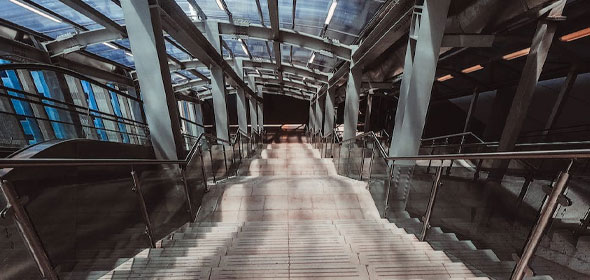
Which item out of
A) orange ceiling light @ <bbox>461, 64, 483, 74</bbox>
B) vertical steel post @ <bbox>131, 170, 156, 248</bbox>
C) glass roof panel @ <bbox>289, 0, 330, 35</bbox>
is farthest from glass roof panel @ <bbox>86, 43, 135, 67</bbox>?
orange ceiling light @ <bbox>461, 64, 483, 74</bbox>

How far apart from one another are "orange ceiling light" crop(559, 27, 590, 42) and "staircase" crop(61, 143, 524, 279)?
6.52 meters

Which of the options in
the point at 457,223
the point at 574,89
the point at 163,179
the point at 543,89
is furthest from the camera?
the point at 543,89

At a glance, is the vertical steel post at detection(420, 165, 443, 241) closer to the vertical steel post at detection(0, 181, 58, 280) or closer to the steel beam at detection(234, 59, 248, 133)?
the vertical steel post at detection(0, 181, 58, 280)

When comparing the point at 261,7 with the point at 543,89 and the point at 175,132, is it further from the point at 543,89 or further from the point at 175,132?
the point at 543,89

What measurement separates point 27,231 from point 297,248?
6.36ft

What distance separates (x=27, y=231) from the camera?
132 cm

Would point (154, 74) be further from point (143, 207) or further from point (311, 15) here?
point (311, 15)

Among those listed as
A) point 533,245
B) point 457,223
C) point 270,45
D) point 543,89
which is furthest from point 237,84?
point 543,89

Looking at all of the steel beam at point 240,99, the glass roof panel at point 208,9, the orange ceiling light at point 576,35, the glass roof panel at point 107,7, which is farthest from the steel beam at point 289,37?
the orange ceiling light at point 576,35

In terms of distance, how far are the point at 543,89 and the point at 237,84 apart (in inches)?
486

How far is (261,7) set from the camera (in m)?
6.51

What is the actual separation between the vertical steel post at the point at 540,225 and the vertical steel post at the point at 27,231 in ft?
9.37

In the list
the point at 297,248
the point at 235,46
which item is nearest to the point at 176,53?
the point at 235,46

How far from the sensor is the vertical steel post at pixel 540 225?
1.31m
